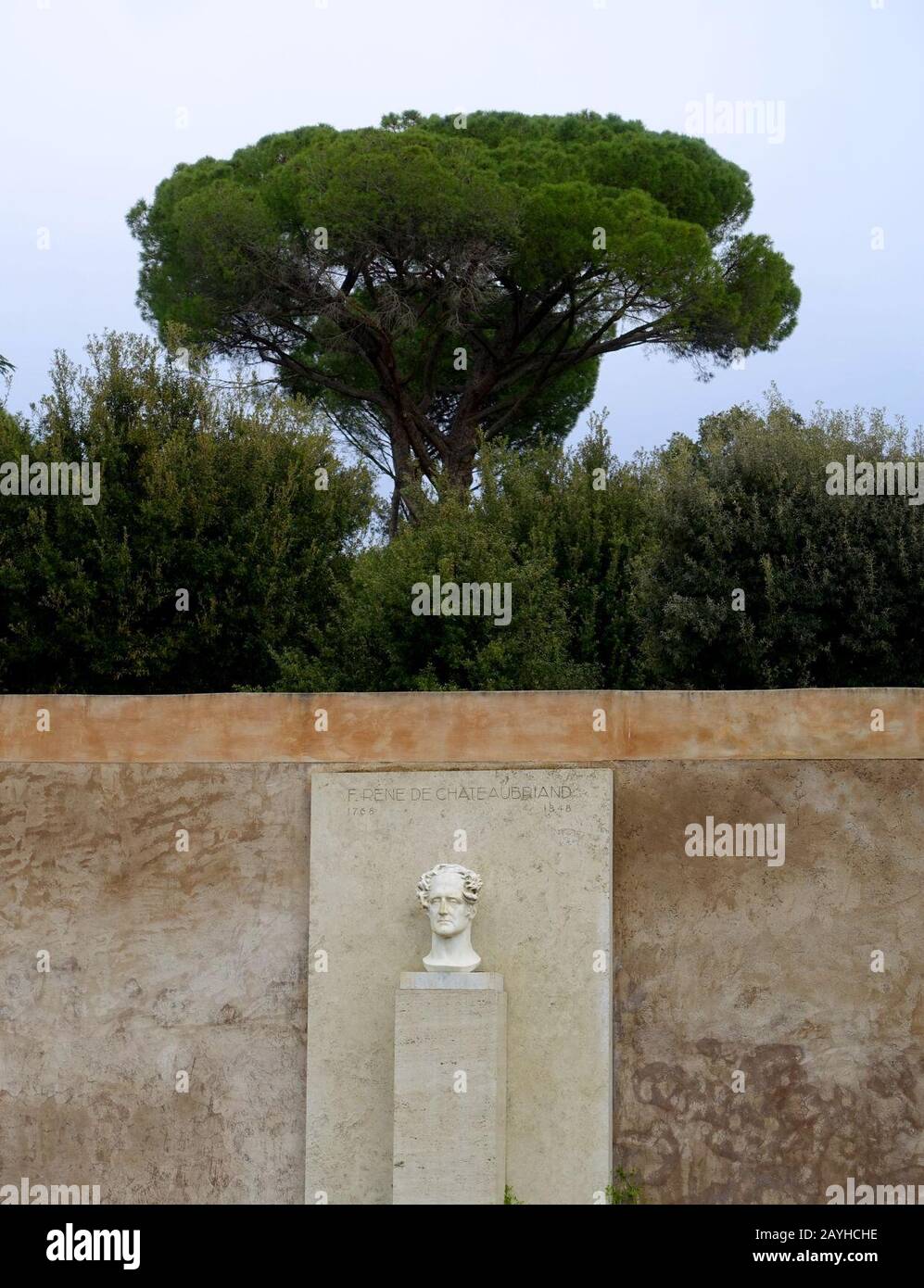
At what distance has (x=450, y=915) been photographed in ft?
27.5

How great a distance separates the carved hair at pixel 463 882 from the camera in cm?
846

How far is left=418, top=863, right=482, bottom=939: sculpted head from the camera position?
330 inches

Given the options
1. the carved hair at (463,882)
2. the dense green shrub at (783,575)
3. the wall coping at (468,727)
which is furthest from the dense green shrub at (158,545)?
the carved hair at (463,882)

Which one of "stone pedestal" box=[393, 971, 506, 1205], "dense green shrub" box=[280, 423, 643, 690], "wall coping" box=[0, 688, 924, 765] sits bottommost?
"stone pedestal" box=[393, 971, 506, 1205]

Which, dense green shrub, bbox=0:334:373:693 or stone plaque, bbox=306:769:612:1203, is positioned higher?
dense green shrub, bbox=0:334:373:693

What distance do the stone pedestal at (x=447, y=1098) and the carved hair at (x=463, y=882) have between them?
490 millimetres

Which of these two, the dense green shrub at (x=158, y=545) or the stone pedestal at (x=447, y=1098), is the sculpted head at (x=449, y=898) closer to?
the stone pedestal at (x=447, y=1098)

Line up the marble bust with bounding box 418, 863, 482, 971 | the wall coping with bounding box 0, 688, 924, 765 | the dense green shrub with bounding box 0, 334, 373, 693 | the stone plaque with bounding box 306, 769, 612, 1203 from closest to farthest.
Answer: the marble bust with bounding box 418, 863, 482, 971 < the stone plaque with bounding box 306, 769, 612, 1203 < the wall coping with bounding box 0, 688, 924, 765 < the dense green shrub with bounding box 0, 334, 373, 693

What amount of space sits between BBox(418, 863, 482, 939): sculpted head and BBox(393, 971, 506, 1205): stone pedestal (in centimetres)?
35

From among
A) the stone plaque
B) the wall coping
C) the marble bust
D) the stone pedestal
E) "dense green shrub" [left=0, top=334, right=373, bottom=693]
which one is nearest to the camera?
the stone pedestal

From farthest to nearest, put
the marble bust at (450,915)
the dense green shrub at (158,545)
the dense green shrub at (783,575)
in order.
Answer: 1. the dense green shrub at (158,545)
2. the dense green shrub at (783,575)
3. the marble bust at (450,915)

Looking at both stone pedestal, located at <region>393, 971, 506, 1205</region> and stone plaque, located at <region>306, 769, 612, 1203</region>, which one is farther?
stone plaque, located at <region>306, 769, 612, 1203</region>

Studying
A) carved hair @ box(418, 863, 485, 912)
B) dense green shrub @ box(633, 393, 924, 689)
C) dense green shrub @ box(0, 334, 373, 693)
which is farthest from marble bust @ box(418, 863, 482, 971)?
dense green shrub @ box(0, 334, 373, 693)

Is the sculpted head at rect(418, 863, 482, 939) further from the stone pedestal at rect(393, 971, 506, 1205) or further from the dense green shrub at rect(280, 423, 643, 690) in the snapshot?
the dense green shrub at rect(280, 423, 643, 690)
